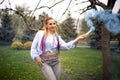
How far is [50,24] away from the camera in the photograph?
12.8 ft

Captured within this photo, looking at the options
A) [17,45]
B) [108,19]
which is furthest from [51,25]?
[108,19]

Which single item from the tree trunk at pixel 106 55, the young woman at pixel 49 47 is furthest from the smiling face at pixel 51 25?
the tree trunk at pixel 106 55

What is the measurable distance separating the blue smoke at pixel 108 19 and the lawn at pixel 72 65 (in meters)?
0.33

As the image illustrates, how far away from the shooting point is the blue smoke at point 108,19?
3.89 meters

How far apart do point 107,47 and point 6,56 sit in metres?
1.29

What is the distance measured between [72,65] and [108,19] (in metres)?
0.73

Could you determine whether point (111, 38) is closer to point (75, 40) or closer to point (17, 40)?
point (75, 40)

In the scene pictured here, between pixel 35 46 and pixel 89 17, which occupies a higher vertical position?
pixel 89 17

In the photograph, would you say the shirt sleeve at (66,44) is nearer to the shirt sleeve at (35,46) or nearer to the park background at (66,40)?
the park background at (66,40)

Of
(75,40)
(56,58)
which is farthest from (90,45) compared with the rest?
(56,58)

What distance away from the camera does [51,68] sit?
3891 millimetres

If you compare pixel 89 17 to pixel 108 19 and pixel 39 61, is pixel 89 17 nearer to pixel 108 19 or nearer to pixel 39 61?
pixel 108 19

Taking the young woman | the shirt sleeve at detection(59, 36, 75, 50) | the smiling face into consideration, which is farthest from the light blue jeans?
the smiling face

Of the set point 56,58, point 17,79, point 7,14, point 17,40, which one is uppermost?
point 7,14
